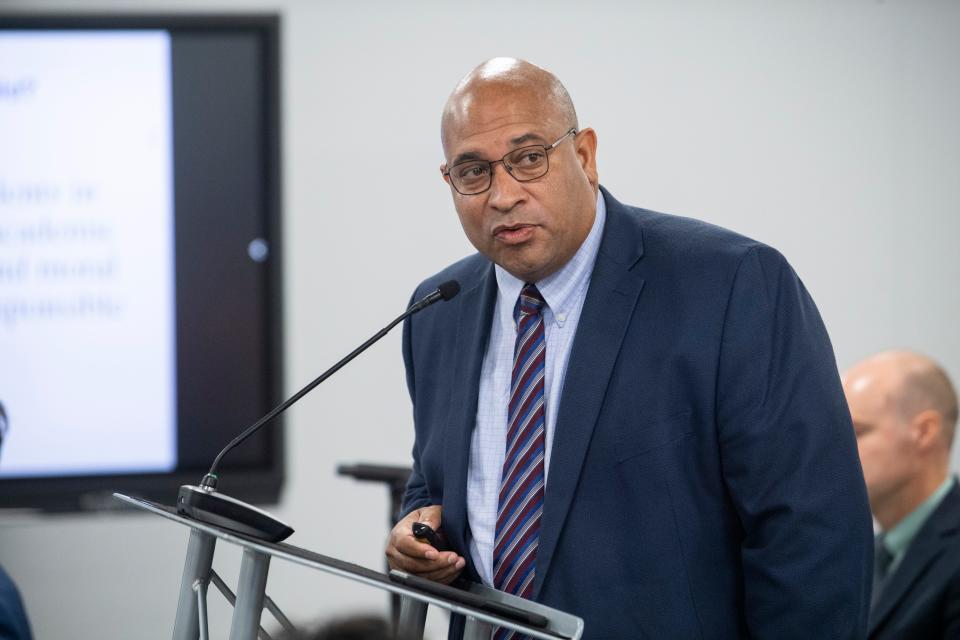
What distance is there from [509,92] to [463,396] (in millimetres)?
479

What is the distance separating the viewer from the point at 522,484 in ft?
5.08

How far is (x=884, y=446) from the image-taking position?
2494 millimetres

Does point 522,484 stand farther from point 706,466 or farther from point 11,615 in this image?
point 11,615

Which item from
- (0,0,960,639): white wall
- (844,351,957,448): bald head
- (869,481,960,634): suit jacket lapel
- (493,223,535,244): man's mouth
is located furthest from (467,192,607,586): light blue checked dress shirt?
(0,0,960,639): white wall

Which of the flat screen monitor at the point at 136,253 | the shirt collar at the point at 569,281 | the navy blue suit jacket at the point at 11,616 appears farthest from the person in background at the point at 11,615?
the flat screen monitor at the point at 136,253

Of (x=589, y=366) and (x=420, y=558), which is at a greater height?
(x=589, y=366)

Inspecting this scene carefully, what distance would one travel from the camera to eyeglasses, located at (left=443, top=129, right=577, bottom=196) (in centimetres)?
155

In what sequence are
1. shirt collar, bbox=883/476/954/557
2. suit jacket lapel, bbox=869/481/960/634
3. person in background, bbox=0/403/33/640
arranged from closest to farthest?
1. person in background, bbox=0/403/33/640
2. suit jacket lapel, bbox=869/481/960/634
3. shirt collar, bbox=883/476/954/557

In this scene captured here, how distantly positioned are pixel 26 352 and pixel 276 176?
0.96 meters

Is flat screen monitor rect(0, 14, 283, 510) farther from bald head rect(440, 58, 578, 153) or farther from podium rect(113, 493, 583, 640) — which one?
podium rect(113, 493, 583, 640)

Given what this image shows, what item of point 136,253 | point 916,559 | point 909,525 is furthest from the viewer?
point 136,253

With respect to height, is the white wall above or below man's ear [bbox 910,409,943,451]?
above

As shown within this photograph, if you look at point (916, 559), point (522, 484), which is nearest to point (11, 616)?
point (522, 484)

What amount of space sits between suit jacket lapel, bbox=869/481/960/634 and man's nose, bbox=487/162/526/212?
1.29 metres
